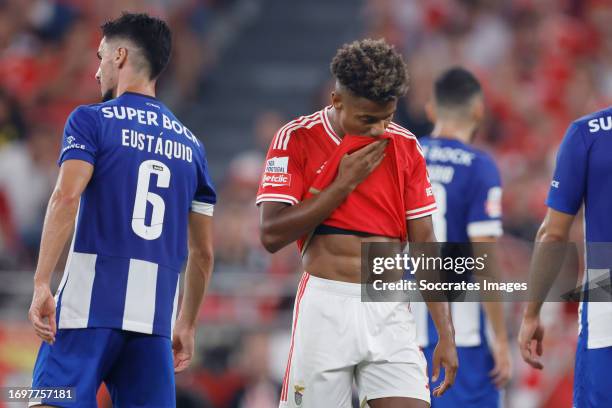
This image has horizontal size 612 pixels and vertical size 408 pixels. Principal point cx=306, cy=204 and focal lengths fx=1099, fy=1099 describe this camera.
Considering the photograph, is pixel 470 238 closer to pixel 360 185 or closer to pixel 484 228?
pixel 484 228

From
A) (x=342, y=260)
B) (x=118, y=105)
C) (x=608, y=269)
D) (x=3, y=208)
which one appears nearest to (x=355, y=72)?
(x=342, y=260)

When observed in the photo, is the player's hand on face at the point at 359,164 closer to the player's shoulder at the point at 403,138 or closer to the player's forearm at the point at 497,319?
the player's shoulder at the point at 403,138

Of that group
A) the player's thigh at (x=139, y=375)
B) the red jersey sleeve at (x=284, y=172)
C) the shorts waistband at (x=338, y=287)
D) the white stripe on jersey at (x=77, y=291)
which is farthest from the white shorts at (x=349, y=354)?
the white stripe on jersey at (x=77, y=291)

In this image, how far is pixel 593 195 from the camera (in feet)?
17.4

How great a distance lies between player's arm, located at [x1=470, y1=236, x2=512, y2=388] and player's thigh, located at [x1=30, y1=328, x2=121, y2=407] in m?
2.70

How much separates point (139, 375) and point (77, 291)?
514 mm

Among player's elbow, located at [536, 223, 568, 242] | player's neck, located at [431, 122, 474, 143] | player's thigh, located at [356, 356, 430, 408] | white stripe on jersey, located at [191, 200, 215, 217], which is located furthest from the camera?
player's neck, located at [431, 122, 474, 143]

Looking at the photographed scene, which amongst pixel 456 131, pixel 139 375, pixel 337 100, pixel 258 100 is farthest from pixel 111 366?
pixel 258 100

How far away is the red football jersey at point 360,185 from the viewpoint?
5.20m

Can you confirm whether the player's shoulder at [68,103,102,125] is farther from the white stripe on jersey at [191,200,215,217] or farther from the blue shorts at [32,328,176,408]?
the blue shorts at [32,328,176,408]

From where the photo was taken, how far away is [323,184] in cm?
521

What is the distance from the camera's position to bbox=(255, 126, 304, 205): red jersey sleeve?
521 centimetres

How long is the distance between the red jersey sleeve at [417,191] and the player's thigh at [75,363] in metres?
1.59

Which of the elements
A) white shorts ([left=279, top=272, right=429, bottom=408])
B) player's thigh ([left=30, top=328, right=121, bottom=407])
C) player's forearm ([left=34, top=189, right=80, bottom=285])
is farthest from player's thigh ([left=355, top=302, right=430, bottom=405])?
player's forearm ([left=34, top=189, right=80, bottom=285])
